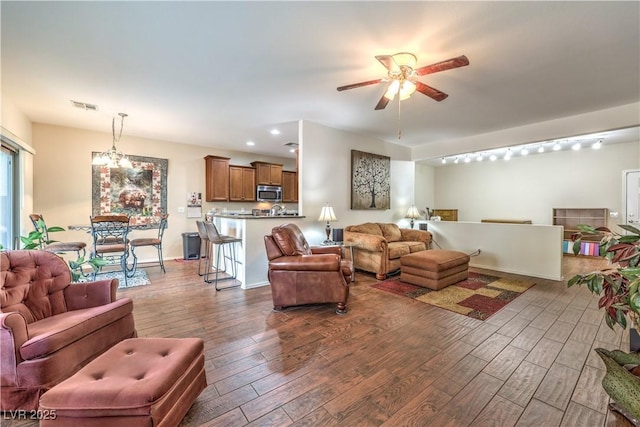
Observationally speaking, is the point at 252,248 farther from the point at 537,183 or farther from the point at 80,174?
the point at 537,183

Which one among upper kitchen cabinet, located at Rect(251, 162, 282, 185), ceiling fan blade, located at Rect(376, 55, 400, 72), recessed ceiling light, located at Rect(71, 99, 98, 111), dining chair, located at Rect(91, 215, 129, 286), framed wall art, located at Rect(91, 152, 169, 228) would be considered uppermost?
recessed ceiling light, located at Rect(71, 99, 98, 111)

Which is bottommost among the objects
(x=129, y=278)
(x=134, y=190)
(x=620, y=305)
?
(x=129, y=278)

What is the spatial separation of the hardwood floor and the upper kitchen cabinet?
4.17 metres

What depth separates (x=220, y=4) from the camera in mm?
1929

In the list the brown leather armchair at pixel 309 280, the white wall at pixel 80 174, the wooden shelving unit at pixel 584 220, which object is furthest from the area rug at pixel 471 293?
the white wall at pixel 80 174

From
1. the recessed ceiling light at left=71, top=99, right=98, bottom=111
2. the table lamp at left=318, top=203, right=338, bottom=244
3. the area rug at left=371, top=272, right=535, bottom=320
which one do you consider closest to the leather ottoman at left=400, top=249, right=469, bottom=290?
the area rug at left=371, top=272, right=535, bottom=320

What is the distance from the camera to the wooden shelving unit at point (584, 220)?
20.7 ft

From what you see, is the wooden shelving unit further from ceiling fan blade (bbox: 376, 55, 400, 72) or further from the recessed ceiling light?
the recessed ceiling light

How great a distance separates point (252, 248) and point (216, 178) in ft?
10.4

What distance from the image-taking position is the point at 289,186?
7.73m

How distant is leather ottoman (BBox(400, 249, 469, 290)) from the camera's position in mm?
3820

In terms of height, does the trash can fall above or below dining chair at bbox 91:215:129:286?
below

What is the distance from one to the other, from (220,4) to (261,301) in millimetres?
3069

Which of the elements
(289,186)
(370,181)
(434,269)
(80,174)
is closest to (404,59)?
(434,269)
